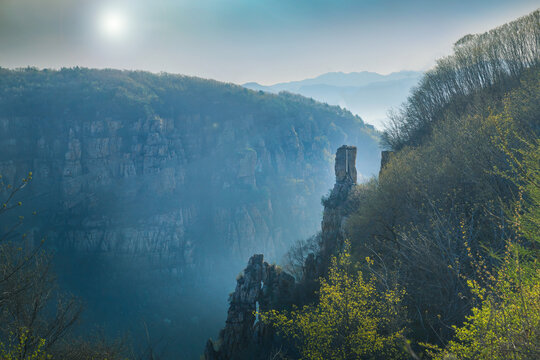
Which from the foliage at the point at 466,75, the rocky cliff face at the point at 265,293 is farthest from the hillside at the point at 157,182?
the foliage at the point at 466,75

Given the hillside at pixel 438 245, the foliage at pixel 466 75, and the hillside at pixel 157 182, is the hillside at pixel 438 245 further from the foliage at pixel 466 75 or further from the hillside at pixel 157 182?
the hillside at pixel 157 182

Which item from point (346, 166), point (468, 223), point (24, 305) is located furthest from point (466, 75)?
point (24, 305)

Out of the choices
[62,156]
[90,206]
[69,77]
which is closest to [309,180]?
[90,206]

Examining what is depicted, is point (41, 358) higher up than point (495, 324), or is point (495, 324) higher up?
point (495, 324)

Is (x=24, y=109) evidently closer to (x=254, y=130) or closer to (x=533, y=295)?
(x=254, y=130)

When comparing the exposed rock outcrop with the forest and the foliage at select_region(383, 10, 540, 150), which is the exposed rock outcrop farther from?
the foliage at select_region(383, 10, 540, 150)

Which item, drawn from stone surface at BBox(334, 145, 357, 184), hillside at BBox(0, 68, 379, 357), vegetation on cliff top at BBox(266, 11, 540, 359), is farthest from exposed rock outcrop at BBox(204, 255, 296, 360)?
hillside at BBox(0, 68, 379, 357)

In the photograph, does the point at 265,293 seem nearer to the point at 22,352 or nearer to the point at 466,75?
the point at 22,352
